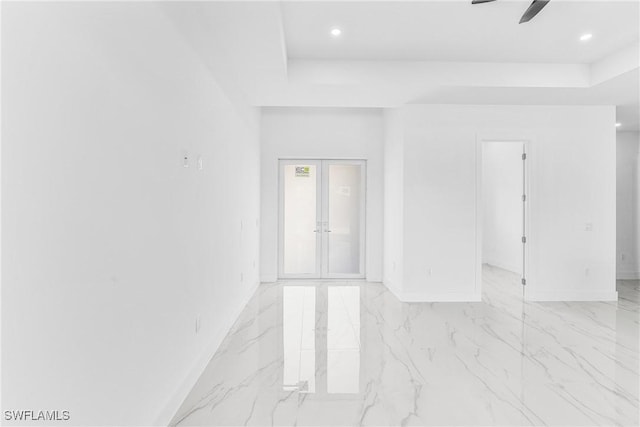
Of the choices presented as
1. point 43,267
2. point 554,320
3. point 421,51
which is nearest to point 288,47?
point 421,51

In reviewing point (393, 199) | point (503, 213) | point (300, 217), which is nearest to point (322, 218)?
point (300, 217)

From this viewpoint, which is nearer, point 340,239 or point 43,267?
point 43,267

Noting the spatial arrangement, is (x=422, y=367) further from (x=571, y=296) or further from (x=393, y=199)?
(x=571, y=296)

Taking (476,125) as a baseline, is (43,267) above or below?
below

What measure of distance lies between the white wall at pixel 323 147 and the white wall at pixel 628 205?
176 inches

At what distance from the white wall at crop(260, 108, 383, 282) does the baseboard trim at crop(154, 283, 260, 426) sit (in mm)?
2454

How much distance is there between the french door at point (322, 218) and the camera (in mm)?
6188

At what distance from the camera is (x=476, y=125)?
4.80 metres

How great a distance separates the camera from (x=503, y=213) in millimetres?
7410

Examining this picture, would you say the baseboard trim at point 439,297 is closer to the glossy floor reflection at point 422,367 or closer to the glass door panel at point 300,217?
the glossy floor reflection at point 422,367

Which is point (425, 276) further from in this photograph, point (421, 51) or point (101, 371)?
point (101, 371)

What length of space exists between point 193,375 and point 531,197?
474 cm

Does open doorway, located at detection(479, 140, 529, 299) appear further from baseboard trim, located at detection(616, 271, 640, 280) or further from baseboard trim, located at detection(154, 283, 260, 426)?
baseboard trim, located at detection(154, 283, 260, 426)

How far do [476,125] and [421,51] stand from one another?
1621 millimetres
